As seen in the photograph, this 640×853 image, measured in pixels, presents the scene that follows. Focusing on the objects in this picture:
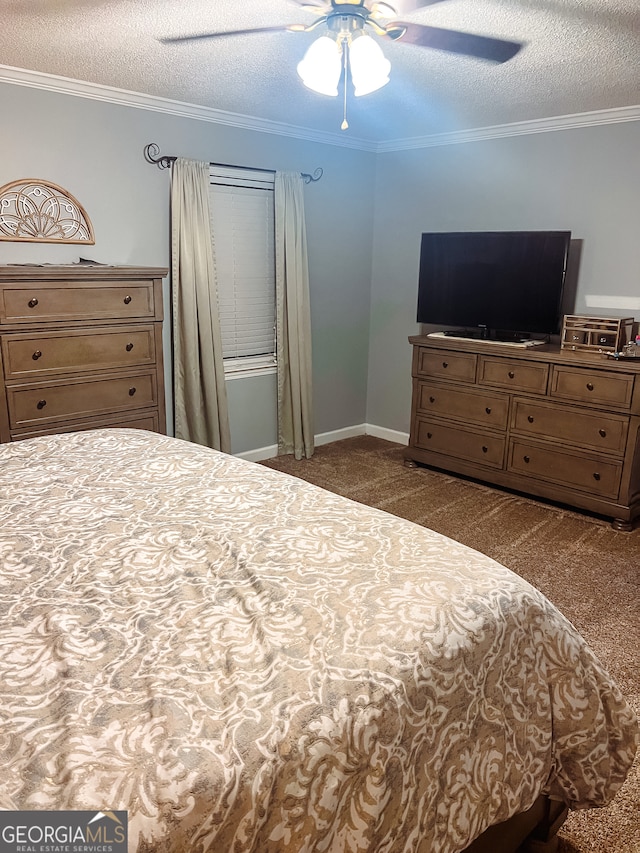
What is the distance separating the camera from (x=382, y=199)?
205 inches

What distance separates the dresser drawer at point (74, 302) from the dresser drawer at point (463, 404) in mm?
2084

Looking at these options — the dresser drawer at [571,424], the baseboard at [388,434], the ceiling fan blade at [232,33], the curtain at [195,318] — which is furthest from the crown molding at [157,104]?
the dresser drawer at [571,424]

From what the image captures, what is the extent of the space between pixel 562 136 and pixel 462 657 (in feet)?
12.9

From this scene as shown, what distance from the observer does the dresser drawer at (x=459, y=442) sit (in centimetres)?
421

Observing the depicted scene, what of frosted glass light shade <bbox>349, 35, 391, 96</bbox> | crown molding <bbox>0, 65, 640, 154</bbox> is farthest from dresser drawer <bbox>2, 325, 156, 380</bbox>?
frosted glass light shade <bbox>349, 35, 391, 96</bbox>

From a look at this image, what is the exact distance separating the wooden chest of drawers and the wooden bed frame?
2605mm

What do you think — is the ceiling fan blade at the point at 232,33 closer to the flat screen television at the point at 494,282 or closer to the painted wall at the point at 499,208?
the flat screen television at the point at 494,282

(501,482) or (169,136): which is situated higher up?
(169,136)

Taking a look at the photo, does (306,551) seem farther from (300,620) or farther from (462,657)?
→ (462,657)

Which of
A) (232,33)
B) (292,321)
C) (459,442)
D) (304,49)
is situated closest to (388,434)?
(459,442)

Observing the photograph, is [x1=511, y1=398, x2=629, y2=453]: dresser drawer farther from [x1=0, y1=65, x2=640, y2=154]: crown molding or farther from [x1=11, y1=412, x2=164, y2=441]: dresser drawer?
[x1=11, y1=412, x2=164, y2=441]: dresser drawer

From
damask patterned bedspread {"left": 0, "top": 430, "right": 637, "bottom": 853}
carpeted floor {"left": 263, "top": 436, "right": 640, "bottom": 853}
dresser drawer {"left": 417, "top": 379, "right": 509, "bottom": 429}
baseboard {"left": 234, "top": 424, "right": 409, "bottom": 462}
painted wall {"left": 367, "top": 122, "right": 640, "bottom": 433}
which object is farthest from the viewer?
baseboard {"left": 234, "top": 424, "right": 409, "bottom": 462}

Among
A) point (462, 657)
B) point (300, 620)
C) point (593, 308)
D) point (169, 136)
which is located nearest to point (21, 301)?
point (169, 136)

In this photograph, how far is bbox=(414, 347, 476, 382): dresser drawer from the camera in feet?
14.0
